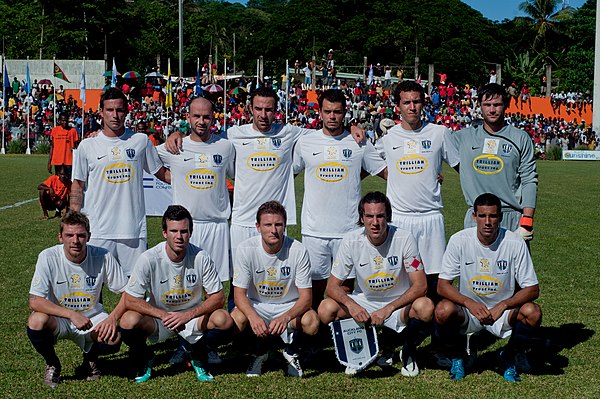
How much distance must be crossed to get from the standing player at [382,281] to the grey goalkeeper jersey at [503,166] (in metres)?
0.77

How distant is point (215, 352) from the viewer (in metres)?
6.10

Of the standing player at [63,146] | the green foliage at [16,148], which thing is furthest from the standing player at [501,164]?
the green foliage at [16,148]

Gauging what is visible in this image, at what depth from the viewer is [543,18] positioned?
66875 millimetres

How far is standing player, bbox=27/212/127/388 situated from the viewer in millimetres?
5285

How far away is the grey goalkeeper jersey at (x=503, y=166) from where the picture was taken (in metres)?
5.97

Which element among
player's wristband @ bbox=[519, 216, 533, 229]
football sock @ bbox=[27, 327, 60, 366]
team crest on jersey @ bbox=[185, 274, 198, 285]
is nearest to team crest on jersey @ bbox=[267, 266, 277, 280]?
team crest on jersey @ bbox=[185, 274, 198, 285]

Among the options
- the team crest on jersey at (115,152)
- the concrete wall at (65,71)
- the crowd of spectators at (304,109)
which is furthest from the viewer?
the concrete wall at (65,71)

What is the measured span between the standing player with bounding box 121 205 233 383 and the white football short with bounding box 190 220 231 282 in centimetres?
62

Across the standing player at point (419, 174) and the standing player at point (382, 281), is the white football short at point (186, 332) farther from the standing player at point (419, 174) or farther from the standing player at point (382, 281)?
the standing player at point (419, 174)

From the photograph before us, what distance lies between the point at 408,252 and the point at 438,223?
0.72 meters

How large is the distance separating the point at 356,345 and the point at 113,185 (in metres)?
2.22

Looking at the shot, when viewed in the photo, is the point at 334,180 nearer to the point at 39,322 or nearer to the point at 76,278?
the point at 76,278

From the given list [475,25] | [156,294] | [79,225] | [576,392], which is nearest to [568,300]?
[576,392]

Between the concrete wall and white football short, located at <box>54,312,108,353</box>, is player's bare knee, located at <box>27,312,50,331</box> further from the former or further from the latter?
the concrete wall
